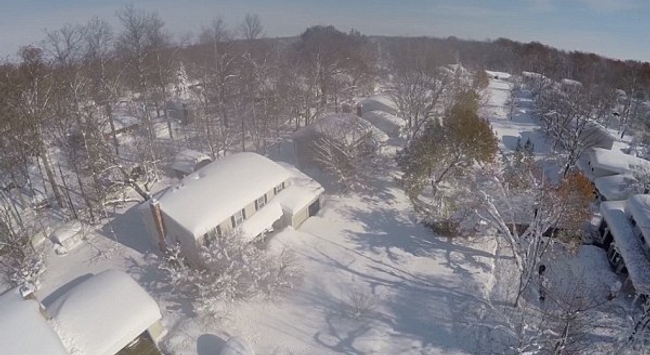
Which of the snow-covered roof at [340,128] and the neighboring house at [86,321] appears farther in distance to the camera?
the snow-covered roof at [340,128]

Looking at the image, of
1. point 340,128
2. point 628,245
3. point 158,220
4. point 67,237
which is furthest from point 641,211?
point 67,237

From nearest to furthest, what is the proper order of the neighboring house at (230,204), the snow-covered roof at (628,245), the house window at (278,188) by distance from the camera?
the snow-covered roof at (628,245)
the neighboring house at (230,204)
the house window at (278,188)

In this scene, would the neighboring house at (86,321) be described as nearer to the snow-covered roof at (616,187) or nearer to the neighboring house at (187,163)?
the neighboring house at (187,163)

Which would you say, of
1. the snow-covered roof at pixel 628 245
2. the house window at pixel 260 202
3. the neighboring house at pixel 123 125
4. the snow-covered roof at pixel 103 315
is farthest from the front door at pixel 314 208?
the neighboring house at pixel 123 125

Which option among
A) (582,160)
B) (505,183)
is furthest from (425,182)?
(582,160)

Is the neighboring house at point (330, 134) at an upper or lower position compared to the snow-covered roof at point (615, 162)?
upper

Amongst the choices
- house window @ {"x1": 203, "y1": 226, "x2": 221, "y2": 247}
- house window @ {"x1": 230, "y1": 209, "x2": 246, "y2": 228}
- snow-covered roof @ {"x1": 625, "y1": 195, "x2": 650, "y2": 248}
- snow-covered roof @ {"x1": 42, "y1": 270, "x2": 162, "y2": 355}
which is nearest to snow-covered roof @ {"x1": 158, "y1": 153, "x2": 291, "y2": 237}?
house window @ {"x1": 203, "y1": 226, "x2": 221, "y2": 247}

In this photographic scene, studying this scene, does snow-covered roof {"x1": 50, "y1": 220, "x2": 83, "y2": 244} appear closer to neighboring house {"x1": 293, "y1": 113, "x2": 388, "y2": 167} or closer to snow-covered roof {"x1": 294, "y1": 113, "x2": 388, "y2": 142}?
neighboring house {"x1": 293, "y1": 113, "x2": 388, "y2": 167}
